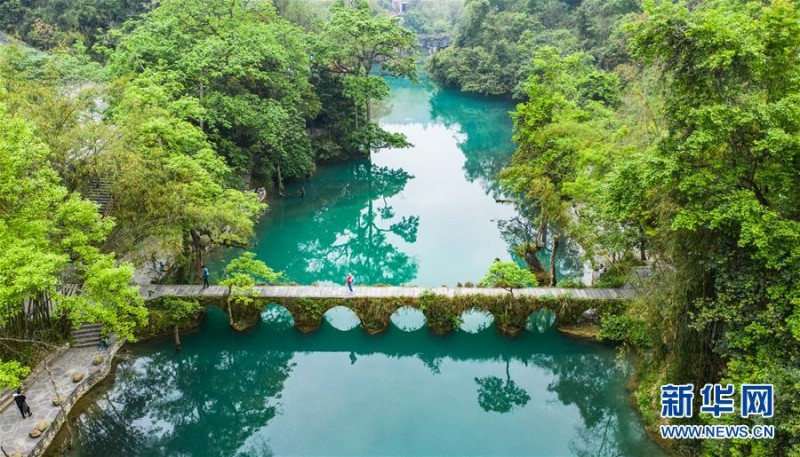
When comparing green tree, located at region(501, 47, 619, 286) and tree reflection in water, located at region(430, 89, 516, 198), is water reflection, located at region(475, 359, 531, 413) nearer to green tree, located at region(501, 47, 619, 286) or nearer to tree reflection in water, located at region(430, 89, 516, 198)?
green tree, located at region(501, 47, 619, 286)

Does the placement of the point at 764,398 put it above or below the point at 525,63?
below

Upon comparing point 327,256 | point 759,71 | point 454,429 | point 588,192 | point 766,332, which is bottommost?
point 454,429

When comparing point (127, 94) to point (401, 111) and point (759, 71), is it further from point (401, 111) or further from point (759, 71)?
point (401, 111)

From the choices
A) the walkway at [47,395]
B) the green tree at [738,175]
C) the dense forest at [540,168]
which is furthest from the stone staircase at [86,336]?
the green tree at [738,175]

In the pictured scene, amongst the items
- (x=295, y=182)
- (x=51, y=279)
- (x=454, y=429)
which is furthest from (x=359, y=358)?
(x=295, y=182)

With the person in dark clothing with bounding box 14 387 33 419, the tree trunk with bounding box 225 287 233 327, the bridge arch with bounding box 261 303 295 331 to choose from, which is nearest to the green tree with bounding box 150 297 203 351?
the tree trunk with bounding box 225 287 233 327

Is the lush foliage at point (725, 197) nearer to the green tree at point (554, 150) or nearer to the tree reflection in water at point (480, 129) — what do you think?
the green tree at point (554, 150)
